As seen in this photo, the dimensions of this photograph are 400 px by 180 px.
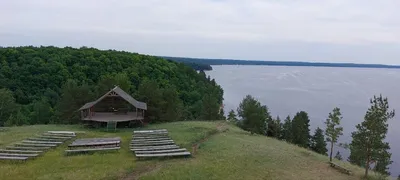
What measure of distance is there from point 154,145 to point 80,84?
5418cm

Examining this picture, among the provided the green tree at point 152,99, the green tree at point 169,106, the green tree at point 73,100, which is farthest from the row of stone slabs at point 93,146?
the green tree at point 73,100

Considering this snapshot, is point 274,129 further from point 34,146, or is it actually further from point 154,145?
point 34,146

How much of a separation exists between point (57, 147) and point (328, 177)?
19907 mm

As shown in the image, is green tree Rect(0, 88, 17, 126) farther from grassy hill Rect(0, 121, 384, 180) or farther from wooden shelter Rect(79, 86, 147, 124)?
grassy hill Rect(0, 121, 384, 180)

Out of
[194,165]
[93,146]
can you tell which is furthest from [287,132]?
[194,165]

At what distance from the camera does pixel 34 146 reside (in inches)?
1079

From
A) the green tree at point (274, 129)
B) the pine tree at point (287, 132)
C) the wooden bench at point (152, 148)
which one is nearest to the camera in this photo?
the wooden bench at point (152, 148)

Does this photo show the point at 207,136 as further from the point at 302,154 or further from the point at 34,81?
the point at 34,81

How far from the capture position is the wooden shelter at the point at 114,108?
1487 inches

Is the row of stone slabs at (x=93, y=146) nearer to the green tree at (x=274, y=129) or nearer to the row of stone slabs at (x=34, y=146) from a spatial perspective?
the row of stone slabs at (x=34, y=146)

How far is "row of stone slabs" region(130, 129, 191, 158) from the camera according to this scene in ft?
79.1

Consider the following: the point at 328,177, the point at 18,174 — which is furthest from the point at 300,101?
the point at 18,174

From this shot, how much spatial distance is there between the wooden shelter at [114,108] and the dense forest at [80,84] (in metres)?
2.28

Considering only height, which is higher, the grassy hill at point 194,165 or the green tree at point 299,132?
the grassy hill at point 194,165
